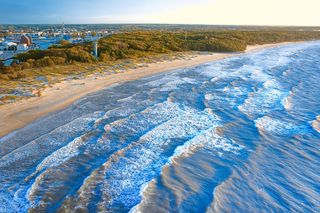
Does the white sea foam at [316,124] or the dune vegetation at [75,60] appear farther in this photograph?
the dune vegetation at [75,60]

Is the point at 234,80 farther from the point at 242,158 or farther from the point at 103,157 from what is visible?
the point at 103,157

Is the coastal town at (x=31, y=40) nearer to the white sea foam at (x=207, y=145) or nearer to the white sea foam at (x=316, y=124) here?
the white sea foam at (x=207, y=145)

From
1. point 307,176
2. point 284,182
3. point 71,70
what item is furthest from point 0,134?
point 71,70

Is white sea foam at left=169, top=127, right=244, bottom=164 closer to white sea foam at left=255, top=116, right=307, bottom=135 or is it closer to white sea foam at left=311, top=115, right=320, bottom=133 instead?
white sea foam at left=255, top=116, right=307, bottom=135

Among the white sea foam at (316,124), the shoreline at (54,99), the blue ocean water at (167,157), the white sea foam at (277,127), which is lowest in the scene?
the blue ocean water at (167,157)

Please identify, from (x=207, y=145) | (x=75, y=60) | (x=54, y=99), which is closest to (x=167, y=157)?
(x=207, y=145)

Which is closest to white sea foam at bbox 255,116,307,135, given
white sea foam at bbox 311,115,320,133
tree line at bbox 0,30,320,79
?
white sea foam at bbox 311,115,320,133

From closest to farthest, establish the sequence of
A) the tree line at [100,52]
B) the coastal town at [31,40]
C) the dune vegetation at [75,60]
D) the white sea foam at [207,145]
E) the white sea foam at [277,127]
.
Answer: the white sea foam at [207,145] < the white sea foam at [277,127] < the dune vegetation at [75,60] < the tree line at [100,52] < the coastal town at [31,40]

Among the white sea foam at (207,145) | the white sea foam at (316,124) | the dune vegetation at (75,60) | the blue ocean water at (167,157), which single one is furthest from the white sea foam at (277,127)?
the dune vegetation at (75,60)

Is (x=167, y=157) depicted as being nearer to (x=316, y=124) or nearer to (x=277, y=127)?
(x=277, y=127)

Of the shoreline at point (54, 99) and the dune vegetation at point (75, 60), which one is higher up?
the dune vegetation at point (75, 60)
